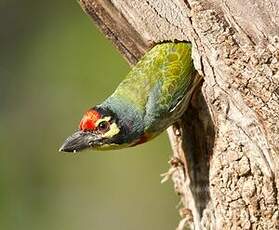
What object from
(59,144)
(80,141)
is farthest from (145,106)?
(59,144)

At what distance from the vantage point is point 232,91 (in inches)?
189

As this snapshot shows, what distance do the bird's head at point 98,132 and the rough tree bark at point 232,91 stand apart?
426mm

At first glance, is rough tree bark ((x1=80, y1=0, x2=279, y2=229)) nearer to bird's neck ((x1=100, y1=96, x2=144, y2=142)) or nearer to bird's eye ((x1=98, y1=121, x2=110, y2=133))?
bird's neck ((x1=100, y1=96, x2=144, y2=142))

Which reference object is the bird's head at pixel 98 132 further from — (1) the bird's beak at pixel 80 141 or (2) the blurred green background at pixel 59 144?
(2) the blurred green background at pixel 59 144

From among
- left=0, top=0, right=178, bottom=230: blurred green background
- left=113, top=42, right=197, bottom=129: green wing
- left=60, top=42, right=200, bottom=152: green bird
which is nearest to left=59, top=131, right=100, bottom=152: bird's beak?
left=60, top=42, right=200, bottom=152: green bird

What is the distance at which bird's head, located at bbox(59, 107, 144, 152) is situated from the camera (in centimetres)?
505

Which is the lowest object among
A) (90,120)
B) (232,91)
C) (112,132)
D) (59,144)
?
(232,91)

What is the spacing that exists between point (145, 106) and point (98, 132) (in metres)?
0.30

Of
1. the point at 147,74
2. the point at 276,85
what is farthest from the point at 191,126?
the point at 276,85

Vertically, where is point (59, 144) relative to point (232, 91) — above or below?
above

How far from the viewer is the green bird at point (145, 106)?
5059mm

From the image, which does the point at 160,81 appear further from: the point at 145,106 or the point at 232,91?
the point at 232,91

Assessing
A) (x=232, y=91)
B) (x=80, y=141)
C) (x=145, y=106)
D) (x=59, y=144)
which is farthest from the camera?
(x=59, y=144)

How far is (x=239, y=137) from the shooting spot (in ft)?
15.8
